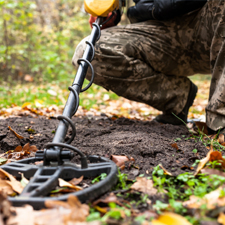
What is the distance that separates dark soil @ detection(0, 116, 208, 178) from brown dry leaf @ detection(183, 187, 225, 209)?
0.22 m

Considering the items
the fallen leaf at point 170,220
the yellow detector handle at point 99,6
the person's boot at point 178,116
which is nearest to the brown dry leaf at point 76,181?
the fallen leaf at point 170,220

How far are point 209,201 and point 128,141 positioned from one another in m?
0.77

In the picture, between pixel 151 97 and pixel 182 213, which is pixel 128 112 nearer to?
pixel 151 97

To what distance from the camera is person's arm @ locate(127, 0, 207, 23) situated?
1935 mm

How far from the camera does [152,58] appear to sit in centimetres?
225

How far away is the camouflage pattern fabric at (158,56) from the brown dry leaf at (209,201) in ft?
3.56

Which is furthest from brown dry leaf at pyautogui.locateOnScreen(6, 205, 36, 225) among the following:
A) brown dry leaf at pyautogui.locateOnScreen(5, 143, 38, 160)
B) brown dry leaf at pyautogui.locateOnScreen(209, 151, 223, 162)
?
brown dry leaf at pyautogui.locateOnScreen(209, 151, 223, 162)

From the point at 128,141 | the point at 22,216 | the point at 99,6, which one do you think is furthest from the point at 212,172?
the point at 99,6

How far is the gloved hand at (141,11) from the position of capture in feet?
7.06

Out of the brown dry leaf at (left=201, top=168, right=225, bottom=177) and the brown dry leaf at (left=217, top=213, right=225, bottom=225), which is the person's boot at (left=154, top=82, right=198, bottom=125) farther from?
the brown dry leaf at (left=217, top=213, right=225, bottom=225)

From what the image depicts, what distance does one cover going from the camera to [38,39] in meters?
6.74

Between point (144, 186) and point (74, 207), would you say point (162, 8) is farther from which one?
point (74, 207)

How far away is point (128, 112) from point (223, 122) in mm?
1678

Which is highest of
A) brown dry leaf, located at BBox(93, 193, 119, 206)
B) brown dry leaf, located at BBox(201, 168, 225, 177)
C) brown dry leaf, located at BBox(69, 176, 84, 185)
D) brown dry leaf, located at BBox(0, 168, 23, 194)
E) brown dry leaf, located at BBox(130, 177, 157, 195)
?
brown dry leaf, located at BBox(201, 168, 225, 177)
